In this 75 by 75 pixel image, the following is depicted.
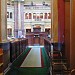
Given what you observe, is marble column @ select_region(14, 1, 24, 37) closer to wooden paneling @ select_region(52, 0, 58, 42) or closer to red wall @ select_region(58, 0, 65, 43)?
wooden paneling @ select_region(52, 0, 58, 42)

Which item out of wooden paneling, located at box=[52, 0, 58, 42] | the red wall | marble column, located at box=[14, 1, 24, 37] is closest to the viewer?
the red wall

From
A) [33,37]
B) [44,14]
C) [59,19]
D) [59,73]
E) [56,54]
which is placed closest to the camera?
[59,73]

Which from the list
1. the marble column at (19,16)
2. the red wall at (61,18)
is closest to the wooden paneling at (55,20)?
the red wall at (61,18)

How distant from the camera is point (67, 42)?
9523 mm

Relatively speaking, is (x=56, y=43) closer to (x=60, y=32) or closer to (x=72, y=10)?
(x=60, y=32)

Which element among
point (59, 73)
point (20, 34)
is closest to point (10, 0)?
point (20, 34)

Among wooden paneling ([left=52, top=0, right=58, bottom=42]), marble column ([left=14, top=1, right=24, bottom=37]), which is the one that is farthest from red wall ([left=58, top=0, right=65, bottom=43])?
marble column ([left=14, top=1, right=24, bottom=37])

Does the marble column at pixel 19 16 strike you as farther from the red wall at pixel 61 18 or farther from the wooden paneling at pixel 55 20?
the red wall at pixel 61 18

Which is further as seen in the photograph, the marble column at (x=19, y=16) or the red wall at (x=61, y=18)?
the marble column at (x=19, y=16)

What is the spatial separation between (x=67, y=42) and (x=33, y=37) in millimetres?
26076

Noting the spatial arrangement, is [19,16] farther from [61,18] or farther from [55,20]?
[61,18]

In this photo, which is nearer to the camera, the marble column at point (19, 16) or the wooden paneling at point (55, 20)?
the wooden paneling at point (55, 20)

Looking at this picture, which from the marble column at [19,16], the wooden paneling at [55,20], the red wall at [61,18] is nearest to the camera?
the red wall at [61,18]

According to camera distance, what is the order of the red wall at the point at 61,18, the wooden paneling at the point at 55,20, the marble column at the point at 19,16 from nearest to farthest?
the red wall at the point at 61,18, the wooden paneling at the point at 55,20, the marble column at the point at 19,16
